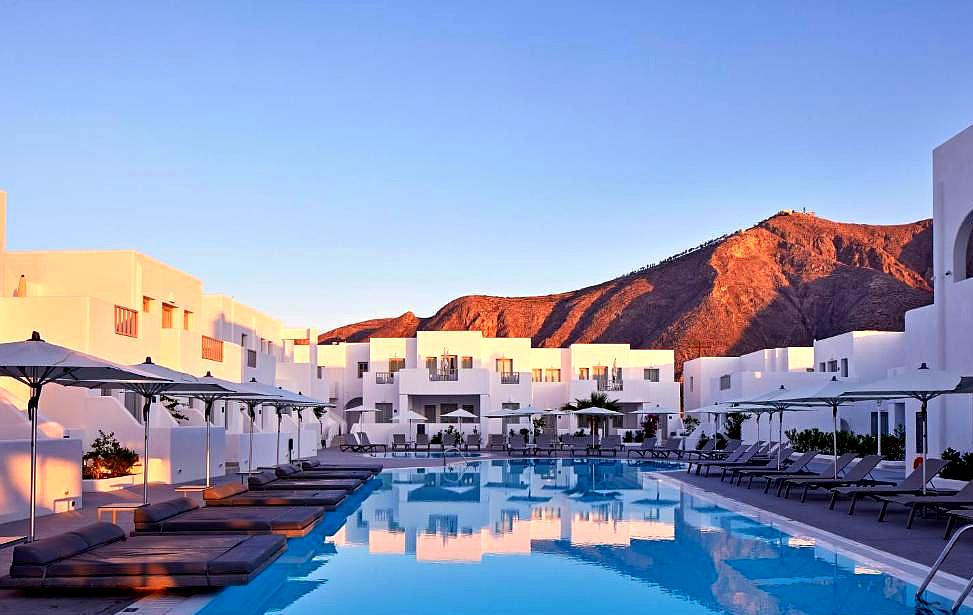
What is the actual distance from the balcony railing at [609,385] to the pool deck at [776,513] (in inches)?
1105

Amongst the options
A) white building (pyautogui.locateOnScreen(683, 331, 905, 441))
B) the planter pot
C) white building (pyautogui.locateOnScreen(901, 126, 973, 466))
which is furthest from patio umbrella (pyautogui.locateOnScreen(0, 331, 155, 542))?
white building (pyautogui.locateOnScreen(683, 331, 905, 441))

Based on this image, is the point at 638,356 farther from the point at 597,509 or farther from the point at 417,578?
the point at 417,578

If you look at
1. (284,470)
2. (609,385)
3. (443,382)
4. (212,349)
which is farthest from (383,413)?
(284,470)

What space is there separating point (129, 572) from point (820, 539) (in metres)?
8.28

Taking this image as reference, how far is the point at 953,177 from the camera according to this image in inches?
813

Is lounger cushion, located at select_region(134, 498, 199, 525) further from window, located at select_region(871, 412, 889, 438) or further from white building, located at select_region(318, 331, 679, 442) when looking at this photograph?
white building, located at select_region(318, 331, 679, 442)

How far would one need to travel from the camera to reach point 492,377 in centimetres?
4703

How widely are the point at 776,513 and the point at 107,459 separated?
12.1m

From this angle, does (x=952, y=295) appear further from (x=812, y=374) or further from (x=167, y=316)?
(x=167, y=316)

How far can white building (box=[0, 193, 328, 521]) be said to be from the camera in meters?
14.9

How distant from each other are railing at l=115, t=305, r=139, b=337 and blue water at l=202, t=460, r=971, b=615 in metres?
8.45

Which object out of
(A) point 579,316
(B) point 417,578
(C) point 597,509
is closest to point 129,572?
(B) point 417,578

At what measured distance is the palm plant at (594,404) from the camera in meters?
43.9

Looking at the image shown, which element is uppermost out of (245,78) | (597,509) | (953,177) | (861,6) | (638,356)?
(861,6)
